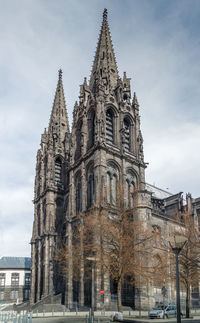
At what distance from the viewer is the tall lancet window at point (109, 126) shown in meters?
48.3

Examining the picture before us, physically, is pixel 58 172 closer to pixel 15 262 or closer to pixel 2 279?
pixel 2 279

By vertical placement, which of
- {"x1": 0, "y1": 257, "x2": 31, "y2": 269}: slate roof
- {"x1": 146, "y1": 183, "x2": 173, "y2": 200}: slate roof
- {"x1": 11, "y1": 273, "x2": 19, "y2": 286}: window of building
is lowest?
{"x1": 11, "y1": 273, "x2": 19, "y2": 286}: window of building

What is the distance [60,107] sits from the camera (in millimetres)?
69562

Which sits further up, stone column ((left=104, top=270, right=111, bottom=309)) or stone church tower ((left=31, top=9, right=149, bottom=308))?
stone church tower ((left=31, top=9, right=149, bottom=308))

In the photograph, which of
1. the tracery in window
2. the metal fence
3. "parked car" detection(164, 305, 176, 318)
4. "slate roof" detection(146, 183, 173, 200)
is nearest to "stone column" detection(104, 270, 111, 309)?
"parked car" detection(164, 305, 176, 318)

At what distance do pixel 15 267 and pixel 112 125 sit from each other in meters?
45.8

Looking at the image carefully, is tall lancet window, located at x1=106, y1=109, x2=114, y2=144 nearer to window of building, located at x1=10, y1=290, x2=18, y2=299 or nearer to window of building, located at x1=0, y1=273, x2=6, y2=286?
window of building, located at x1=10, y1=290, x2=18, y2=299

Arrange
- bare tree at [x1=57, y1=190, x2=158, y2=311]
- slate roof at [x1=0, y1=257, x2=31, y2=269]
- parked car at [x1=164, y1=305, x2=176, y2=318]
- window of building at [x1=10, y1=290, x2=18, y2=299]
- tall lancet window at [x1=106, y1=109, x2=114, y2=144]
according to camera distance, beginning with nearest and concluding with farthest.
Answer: bare tree at [x1=57, y1=190, x2=158, y2=311] < parked car at [x1=164, y1=305, x2=176, y2=318] < tall lancet window at [x1=106, y1=109, x2=114, y2=144] < window of building at [x1=10, y1=290, x2=18, y2=299] < slate roof at [x1=0, y1=257, x2=31, y2=269]

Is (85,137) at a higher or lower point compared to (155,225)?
higher

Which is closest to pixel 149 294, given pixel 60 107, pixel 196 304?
pixel 196 304

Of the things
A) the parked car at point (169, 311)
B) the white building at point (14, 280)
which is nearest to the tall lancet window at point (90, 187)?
the parked car at point (169, 311)

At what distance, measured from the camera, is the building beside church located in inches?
1738

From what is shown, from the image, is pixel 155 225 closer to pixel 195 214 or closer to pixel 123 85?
pixel 195 214

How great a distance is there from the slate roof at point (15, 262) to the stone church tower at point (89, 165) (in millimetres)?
23040
